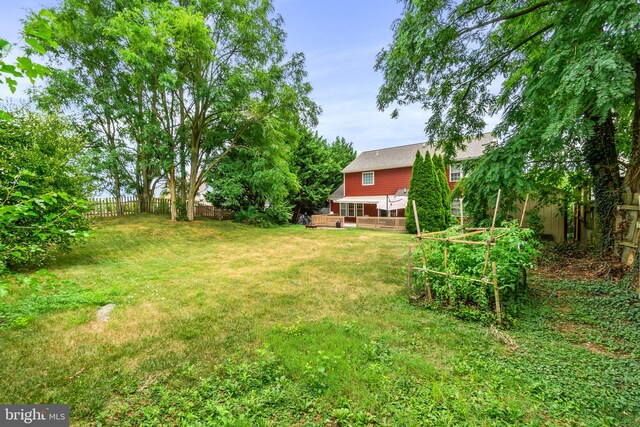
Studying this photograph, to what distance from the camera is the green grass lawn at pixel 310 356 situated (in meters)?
2.42

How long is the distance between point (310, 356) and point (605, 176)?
743 centimetres

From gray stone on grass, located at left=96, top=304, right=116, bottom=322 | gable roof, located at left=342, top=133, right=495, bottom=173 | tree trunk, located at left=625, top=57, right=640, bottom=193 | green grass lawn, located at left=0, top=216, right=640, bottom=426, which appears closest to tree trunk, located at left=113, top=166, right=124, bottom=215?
green grass lawn, located at left=0, top=216, right=640, bottom=426

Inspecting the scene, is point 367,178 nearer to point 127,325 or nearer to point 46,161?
point 46,161

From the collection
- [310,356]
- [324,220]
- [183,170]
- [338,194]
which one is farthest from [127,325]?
[338,194]

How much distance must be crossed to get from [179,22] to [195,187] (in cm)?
747

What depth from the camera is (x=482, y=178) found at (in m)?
5.39

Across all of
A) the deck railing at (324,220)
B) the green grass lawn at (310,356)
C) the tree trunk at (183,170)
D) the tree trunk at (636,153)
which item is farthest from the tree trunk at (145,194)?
the tree trunk at (636,153)

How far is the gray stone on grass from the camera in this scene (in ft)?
13.2

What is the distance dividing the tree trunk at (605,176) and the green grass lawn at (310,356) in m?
1.50

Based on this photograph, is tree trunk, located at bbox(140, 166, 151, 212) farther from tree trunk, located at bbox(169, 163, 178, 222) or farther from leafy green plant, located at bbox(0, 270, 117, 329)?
leafy green plant, located at bbox(0, 270, 117, 329)

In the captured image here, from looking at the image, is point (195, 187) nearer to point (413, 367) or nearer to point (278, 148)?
point (278, 148)

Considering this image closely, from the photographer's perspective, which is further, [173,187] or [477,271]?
[173,187]

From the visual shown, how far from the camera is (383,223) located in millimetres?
17656

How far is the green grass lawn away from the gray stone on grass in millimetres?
131
